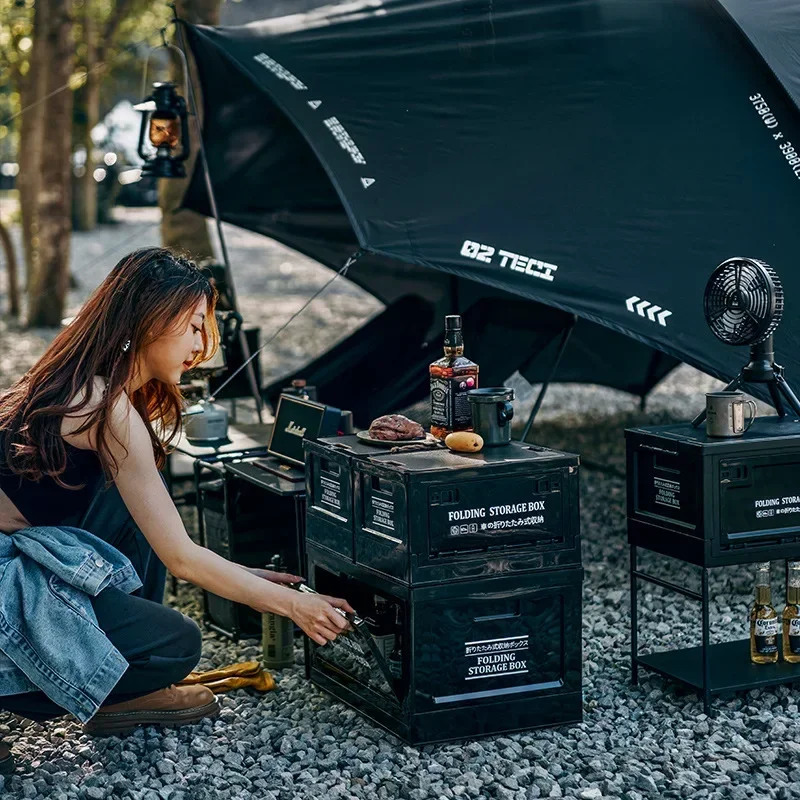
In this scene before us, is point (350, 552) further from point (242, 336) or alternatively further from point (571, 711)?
point (242, 336)

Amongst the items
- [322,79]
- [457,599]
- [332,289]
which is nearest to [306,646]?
[457,599]

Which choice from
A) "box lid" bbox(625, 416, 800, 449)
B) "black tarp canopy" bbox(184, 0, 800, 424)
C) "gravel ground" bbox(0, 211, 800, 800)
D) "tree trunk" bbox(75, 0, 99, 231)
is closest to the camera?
"gravel ground" bbox(0, 211, 800, 800)

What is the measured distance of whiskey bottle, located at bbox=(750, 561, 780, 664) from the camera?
13.7 ft

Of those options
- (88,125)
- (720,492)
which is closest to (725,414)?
(720,492)

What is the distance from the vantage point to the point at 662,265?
502 cm

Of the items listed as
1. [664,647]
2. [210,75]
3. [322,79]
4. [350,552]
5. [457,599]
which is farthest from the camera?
[210,75]

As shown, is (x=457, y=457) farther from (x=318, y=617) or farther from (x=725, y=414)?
(x=725, y=414)

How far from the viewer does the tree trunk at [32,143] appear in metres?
12.7

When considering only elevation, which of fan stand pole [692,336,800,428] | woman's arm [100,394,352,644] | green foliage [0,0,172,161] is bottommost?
woman's arm [100,394,352,644]

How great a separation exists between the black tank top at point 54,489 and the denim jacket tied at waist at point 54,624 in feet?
0.18

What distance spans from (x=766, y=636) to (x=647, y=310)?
1.31 meters

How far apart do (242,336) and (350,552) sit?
2.41 m

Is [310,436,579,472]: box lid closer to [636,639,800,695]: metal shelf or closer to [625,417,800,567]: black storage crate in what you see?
[625,417,800,567]: black storage crate

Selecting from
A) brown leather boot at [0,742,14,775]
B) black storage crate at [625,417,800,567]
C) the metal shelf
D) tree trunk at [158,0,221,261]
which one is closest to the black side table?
the metal shelf
